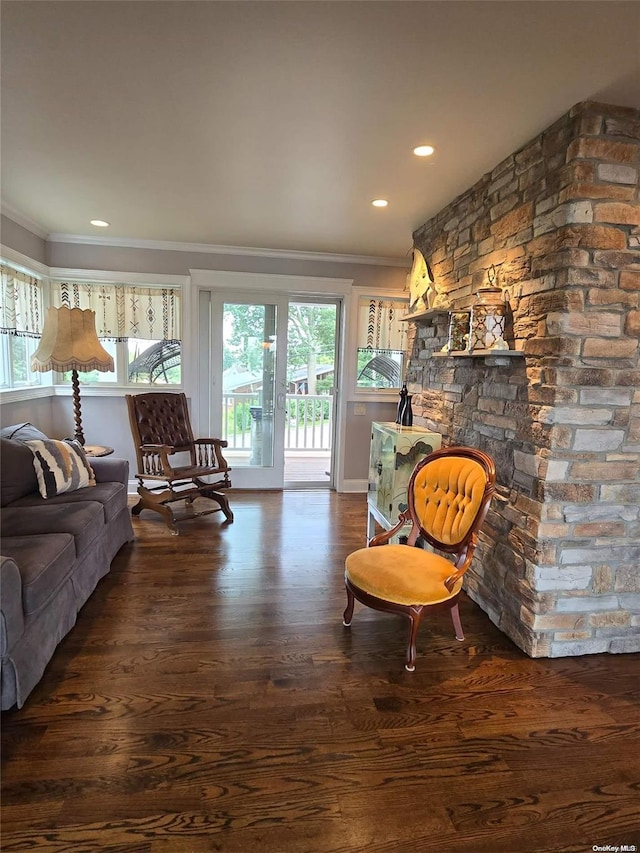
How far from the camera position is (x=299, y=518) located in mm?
4227

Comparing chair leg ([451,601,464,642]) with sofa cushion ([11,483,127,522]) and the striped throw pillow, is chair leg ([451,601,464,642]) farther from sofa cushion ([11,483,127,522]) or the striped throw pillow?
the striped throw pillow

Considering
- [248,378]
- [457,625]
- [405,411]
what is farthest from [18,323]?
[457,625]

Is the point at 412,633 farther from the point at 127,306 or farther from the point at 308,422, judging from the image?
the point at 308,422

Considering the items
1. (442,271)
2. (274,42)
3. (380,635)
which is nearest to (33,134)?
(274,42)

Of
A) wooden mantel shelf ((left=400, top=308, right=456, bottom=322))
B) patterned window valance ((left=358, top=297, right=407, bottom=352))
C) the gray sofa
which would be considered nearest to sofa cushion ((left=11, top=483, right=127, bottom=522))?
the gray sofa

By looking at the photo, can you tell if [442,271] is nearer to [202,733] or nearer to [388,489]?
[388,489]

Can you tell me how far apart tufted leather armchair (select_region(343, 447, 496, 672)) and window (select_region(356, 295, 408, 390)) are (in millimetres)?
2553

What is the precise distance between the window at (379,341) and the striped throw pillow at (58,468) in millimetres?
2912

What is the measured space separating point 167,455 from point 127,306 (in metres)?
1.83

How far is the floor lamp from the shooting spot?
3355 millimetres

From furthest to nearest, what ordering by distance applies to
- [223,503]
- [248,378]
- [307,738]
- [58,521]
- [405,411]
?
1. [248,378]
2. [223,503]
3. [405,411]
4. [58,521]
5. [307,738]

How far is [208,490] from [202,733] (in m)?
2.45

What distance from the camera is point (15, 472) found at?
9.20 ft

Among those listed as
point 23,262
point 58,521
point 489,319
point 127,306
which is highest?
point 23,262
